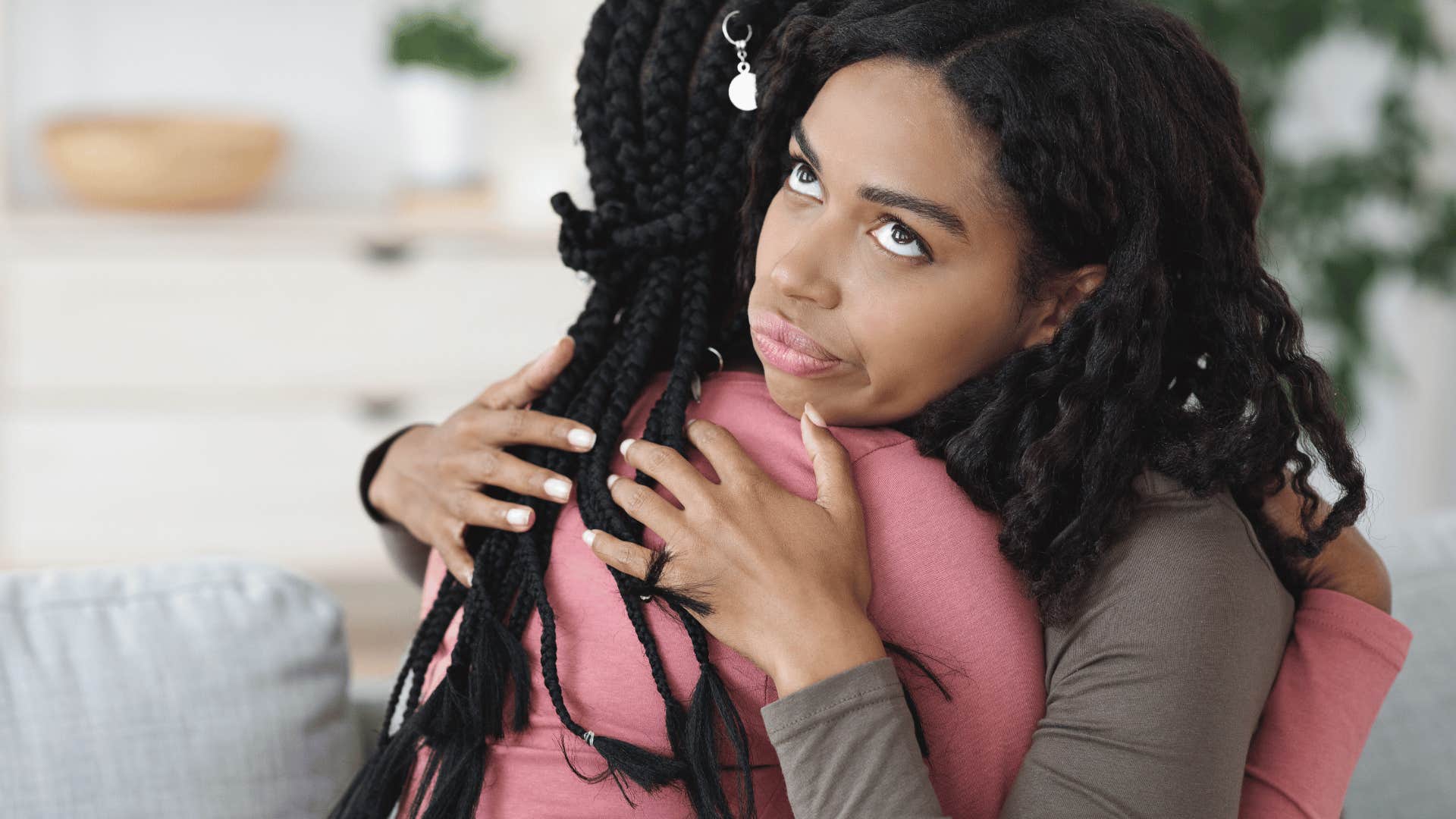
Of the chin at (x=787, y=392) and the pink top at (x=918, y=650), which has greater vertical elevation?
the chin at (x=787, y=392)

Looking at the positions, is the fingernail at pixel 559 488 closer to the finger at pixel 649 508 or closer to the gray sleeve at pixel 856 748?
the finger at pixel 649 508

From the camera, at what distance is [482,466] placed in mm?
982

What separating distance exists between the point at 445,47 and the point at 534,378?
219cm

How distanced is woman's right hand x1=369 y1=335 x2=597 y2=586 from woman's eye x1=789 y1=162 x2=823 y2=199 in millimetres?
227

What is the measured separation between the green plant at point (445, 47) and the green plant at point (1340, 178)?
1.53 meters

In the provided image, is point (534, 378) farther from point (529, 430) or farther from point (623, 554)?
point (623, 554)

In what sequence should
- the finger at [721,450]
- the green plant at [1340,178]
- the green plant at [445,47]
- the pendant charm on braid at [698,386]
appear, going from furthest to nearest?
the green plant at [445,47], the green plant at [1340,178], the pendant charm on braid at [698,386], the finger at [721,450]

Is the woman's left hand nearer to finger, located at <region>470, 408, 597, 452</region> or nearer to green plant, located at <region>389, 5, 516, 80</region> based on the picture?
finger, located at <region>470, 408, 597, 452</region>

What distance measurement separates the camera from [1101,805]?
76cm

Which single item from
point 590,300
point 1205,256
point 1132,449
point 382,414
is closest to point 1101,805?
Result: point 1132,449

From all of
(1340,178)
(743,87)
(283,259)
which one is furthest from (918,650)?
(283,259)

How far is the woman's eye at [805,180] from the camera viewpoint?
0.92 metres

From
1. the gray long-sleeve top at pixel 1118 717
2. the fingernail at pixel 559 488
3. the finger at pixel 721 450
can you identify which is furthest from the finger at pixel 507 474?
the gray long-sleeve top at pixel 1118 717

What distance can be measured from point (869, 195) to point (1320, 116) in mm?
2829
